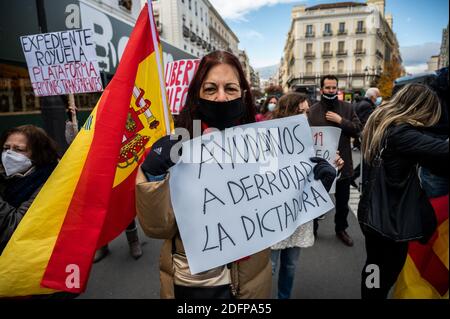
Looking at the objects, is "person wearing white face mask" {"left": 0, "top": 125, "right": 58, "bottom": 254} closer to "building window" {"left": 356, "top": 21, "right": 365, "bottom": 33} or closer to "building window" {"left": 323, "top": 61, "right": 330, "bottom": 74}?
"building window" {"left": 356, "top": 21, "right": 365, "bottom": 33}

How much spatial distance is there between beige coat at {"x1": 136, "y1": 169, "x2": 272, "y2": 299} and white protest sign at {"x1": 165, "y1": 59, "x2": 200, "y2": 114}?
3.14m

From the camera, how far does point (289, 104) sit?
2805 mm

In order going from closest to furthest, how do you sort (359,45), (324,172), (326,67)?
1. (324,172)
2. (359,45)
3. (326,67)

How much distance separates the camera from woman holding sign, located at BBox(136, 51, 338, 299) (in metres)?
1.15

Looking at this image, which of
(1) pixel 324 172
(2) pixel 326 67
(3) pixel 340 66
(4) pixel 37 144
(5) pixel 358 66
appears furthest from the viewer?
(2) pixel 326 67

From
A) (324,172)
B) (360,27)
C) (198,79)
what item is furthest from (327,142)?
(360,27)

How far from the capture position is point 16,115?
18.8 feet

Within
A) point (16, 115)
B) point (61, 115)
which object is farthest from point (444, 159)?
point (16, 115)

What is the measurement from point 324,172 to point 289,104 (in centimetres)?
155

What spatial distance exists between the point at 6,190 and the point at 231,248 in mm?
Result: 1521

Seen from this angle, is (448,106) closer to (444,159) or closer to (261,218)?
(444,159)

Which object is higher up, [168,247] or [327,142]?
[327,142]

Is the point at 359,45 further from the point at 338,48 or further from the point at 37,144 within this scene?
the point at 37,144

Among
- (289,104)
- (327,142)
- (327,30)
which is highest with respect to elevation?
(327,30)
